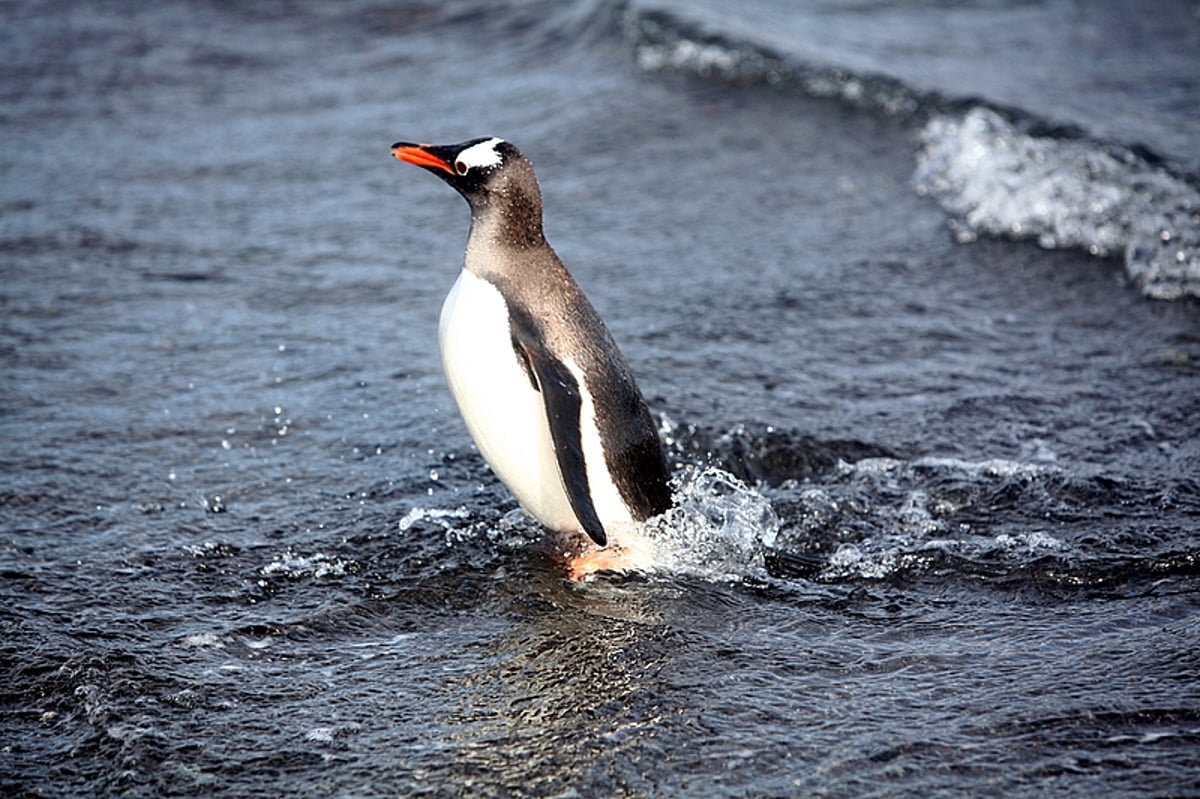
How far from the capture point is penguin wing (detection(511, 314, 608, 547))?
12.2ft

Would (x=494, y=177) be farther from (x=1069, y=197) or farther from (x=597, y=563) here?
(x=1069, y=197)

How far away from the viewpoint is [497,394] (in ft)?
12.7

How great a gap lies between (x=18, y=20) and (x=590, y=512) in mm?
7933

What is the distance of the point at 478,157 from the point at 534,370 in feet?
2.02

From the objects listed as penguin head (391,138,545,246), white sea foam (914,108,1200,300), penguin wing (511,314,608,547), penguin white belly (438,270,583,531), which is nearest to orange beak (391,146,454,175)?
penguin head (391,138,545,246)

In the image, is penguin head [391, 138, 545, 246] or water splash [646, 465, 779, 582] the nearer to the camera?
penguin head [391, 138, 545, 246]

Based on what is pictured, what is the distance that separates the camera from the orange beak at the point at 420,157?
153 inches

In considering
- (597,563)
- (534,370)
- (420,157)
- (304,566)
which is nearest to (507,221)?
(420,157)

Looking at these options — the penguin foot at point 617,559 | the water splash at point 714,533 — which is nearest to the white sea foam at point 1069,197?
the water splash at point 714,533

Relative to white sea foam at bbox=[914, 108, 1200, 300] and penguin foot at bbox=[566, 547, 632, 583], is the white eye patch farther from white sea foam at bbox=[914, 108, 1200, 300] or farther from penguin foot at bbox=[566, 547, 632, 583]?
white sea foam at bbox=[914, 108, 1200, 300]

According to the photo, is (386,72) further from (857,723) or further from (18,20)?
(857,723)

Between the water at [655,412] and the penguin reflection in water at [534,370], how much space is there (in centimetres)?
21

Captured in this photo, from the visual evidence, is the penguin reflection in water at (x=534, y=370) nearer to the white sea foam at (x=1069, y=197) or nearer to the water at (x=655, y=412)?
the water at (x=655, y=412)

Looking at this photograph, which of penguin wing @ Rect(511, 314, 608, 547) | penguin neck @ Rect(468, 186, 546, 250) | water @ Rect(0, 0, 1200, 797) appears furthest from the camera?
penguin neck @ Rect(468, 186, 546, 250)
